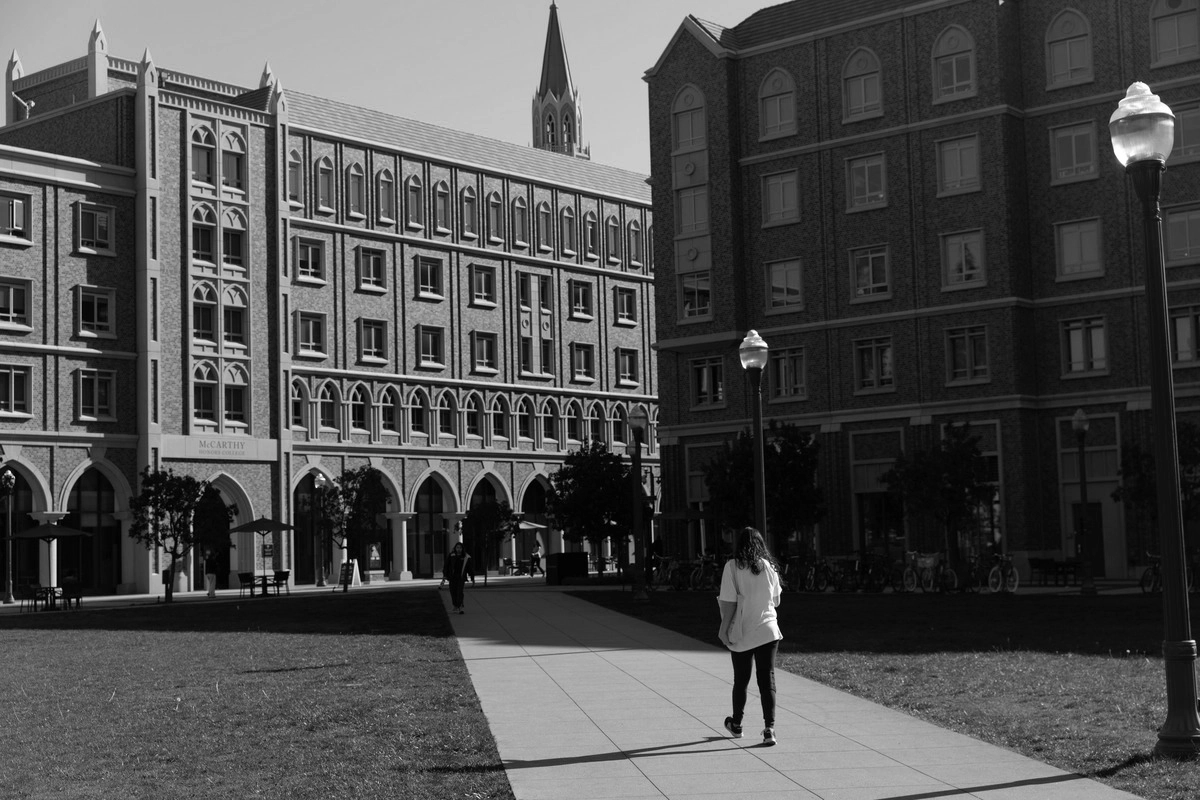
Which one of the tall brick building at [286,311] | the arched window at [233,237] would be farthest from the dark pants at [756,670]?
the arched window at [233,237]

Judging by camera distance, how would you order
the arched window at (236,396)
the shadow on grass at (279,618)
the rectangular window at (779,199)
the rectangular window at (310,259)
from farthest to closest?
the rectangular window at (310,259) → the arched window at (236,396) → the rectangular window at (779,199) → the shadow on grass at (279,618)

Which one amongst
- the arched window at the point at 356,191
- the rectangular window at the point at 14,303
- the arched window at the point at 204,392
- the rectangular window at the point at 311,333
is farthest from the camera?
the arched window at the point at 356,191

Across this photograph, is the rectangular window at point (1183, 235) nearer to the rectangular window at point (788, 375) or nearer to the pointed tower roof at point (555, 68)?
the rectangular window at point (788, 375)

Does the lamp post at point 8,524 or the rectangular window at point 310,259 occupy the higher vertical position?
the rectangular window at point 310,259

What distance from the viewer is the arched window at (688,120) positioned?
207ft

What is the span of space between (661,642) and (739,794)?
15284 millimetres

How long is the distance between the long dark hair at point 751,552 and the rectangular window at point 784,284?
4652 cm

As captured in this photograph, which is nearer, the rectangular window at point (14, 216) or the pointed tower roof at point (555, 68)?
the rectangular window at point (14, 216)

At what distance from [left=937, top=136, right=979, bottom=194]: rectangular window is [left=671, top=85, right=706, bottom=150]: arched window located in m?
10.3

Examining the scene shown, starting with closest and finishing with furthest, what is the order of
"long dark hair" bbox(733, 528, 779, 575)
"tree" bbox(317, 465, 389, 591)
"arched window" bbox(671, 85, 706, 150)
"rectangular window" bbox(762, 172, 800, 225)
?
1. "long dark hair" bbox(733, 528, 779, 575)
2. "rectangular window" bbox(762, 172, 800, 225)
3. "arched window" bbox(671, 85, 706, 150)
4. "tree" bbox(317, 465, 389, 591)

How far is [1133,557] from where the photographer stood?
51938mm

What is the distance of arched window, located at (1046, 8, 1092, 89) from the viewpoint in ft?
180

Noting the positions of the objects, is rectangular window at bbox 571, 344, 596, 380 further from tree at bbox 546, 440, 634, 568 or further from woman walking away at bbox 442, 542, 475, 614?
woman walking away at bbox 442, 542, 475, 614

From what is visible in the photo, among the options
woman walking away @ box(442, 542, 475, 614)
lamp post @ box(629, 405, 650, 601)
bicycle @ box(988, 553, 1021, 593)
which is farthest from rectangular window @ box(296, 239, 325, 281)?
bicycle @ box(988, 553, 1021, 593)
